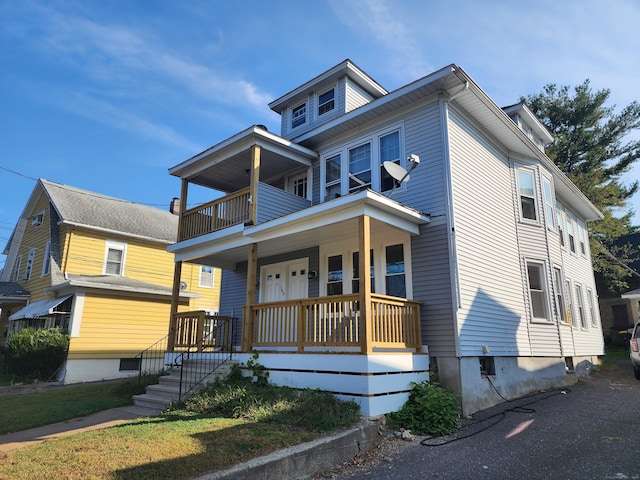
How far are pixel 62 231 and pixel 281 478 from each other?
17167 mm

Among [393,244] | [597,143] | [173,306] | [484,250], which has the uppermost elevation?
[597,143]

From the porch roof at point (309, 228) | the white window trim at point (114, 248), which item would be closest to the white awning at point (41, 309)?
the white window trim at point (114, 248)

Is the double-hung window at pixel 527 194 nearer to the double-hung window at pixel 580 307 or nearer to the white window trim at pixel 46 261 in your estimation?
the double-hung window at pixel 580 307

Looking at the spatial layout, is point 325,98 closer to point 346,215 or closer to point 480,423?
point 346,215

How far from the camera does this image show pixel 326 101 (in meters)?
13.5

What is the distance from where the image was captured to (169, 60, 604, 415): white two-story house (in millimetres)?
8188

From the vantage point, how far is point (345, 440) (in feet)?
19.5

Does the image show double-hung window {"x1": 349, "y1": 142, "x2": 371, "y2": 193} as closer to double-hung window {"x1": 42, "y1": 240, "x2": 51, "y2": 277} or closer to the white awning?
the white awning

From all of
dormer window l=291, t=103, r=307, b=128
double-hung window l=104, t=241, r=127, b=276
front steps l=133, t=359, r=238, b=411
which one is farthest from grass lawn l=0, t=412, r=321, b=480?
double-hung window l=104, t=241, r=127, b=276

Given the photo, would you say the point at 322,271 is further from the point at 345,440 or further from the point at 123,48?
the point at 123,48

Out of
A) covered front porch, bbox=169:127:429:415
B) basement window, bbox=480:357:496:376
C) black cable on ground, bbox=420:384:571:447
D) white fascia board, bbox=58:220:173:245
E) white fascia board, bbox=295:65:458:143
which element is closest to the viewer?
black cable on ground, bbox=420:384:571:447

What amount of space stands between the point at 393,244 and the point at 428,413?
13.1 ft

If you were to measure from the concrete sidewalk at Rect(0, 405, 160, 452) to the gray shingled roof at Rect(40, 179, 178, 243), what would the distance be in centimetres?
1170

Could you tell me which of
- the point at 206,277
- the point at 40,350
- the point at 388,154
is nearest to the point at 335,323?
the point at 388,154
